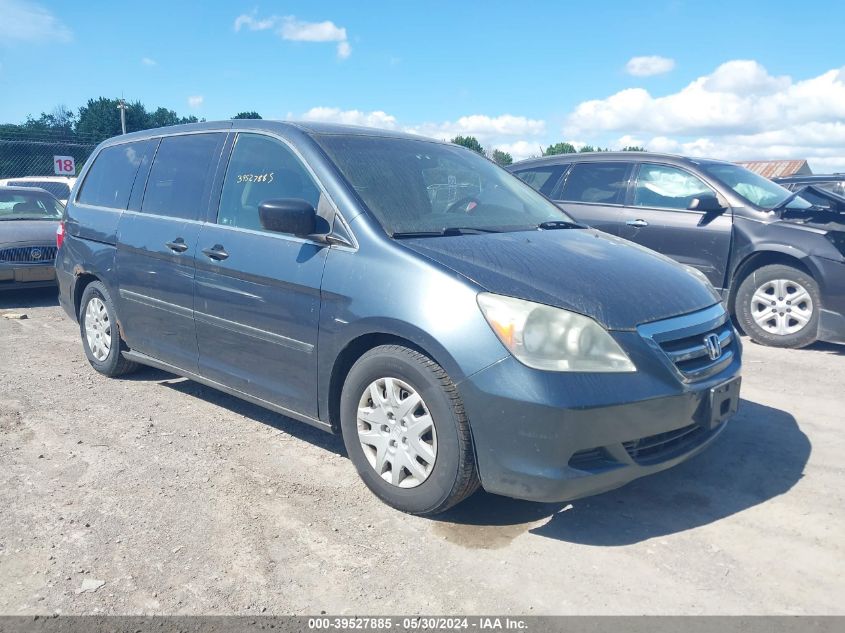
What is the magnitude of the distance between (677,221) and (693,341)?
4.37 metres

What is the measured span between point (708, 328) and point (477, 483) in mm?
1361

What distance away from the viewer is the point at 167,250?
4699 mm

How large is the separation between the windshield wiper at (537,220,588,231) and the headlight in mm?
1284

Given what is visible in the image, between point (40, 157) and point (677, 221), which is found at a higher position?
point (40, 157)

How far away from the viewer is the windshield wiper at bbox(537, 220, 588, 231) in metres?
4.38

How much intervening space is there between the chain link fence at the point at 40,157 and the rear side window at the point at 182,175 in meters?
17.2

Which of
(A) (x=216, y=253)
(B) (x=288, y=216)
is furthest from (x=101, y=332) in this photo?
(B) (x=288, y=216)

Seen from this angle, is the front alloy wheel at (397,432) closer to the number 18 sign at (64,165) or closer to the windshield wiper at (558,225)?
the windshield wiper at (558,225)

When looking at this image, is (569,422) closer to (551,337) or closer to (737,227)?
(551,337)

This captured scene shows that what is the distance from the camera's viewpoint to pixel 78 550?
318 cm

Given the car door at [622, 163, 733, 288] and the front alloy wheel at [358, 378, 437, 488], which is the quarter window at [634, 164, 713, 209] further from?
the front alloy wheel at [358, 378, 437, 488]

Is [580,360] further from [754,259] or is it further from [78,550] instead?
[754,259]

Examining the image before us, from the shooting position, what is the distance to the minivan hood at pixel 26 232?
357 inches

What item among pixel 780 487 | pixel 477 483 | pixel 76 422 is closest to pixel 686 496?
pixel 780 487
